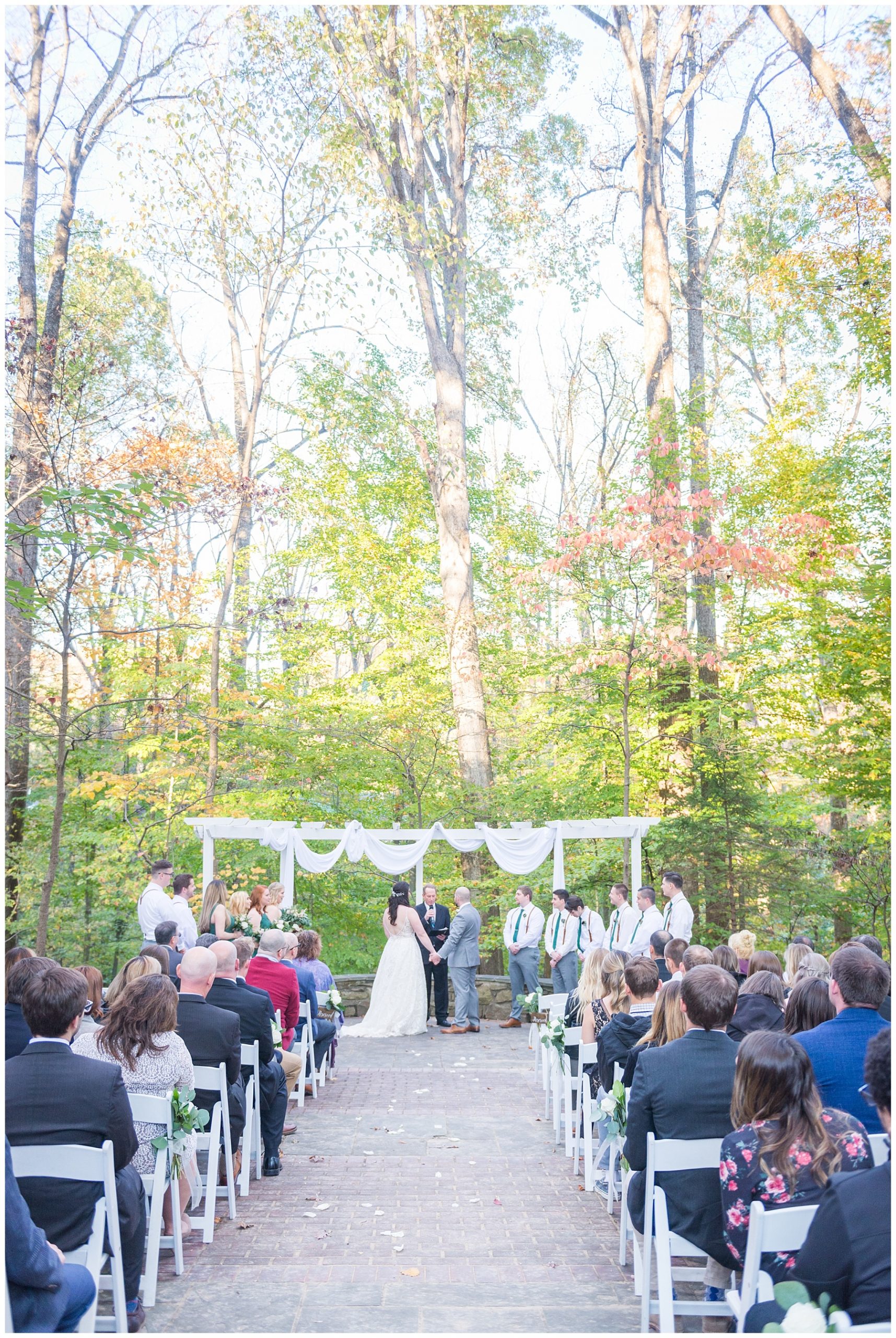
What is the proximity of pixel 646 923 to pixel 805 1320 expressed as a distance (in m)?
8.36

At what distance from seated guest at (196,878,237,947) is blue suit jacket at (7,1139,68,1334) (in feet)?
19.7

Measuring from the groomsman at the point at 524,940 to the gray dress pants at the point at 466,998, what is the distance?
505mm

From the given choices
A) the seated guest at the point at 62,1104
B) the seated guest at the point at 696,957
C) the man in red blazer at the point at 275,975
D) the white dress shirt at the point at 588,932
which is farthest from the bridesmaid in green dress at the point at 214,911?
the seated guest at the point at 62,1104

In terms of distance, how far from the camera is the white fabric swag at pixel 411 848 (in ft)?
41.8

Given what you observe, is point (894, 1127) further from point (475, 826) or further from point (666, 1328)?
point (475, 826)

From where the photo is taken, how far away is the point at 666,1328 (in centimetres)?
371

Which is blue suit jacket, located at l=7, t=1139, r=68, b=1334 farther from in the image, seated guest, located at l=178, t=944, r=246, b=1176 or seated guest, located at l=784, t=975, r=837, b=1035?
seated guest, located at l=784, t=975, r=837, b=1035

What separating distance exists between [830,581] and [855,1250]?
44.2ft

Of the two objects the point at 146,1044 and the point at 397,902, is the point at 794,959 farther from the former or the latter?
the point at 397,902

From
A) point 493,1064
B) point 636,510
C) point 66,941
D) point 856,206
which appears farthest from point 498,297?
point 493,1064

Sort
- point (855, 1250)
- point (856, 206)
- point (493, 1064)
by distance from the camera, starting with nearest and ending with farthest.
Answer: point (855, 1250) < point (493, 1064) < point (856, 206)

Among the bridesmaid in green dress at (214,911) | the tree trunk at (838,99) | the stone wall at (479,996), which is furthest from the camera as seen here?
the stone wall at (479,996)

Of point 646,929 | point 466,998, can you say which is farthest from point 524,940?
point 646,929

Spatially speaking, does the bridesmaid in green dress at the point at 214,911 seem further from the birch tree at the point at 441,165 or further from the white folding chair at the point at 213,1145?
the birch tree at the point at 441,165
